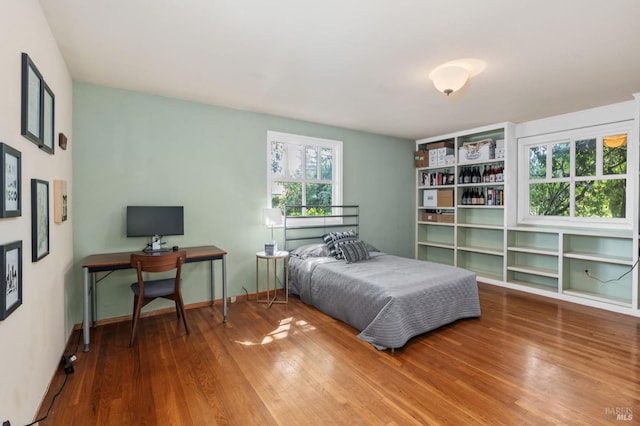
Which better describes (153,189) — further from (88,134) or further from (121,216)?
(88,134)

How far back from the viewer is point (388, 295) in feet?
8.96

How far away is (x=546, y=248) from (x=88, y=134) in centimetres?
592

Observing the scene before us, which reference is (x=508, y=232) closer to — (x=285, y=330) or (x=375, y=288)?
(x=375, y=288)

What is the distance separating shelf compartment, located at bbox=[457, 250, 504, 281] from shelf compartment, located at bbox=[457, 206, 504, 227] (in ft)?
1.73

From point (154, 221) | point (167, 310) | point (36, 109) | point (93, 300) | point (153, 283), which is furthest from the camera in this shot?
→ point (167, 310)

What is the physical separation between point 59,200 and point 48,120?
62 cm

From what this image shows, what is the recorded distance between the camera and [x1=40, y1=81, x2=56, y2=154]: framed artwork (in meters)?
1.99

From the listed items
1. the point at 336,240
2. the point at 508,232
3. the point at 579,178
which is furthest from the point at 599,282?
the point at 336,240

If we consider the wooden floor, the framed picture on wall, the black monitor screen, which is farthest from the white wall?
the black monitor screen

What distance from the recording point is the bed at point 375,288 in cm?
274

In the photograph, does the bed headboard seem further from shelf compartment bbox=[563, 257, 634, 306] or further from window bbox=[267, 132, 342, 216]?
shelf compartment bbox=[563, 257, 634, 306]

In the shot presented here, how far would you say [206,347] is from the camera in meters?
2.73

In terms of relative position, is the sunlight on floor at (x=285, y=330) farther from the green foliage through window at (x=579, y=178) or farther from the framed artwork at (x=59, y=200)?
the green foliage through window at (x=579, y=178)

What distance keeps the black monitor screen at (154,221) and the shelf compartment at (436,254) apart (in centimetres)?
433
